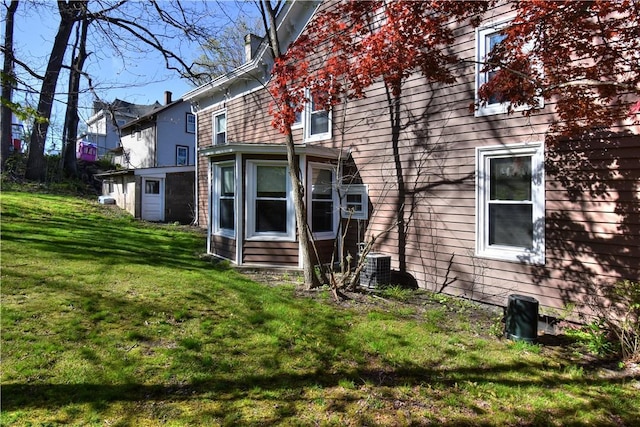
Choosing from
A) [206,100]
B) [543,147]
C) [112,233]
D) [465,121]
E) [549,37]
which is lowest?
[112,233]

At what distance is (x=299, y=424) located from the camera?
292 centimetres

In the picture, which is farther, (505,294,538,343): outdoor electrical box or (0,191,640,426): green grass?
(505,294,538,343): outdoor electrical box

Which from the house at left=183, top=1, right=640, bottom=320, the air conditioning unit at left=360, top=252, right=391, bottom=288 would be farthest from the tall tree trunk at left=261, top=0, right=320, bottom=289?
the air conditioning unit at left=360, top=252, right=391, bottom=288

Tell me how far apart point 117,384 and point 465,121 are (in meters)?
6.27

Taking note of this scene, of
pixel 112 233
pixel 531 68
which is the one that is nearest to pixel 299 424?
pixel 531 68

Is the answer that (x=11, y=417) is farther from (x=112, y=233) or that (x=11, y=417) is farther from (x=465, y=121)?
(x=112, y=233)

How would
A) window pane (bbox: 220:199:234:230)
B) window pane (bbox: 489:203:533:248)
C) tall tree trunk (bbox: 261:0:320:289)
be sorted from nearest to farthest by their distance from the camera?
1. window pane (bbox: 489:203:533:248)
2. tall tree trunk (bbox: 261:0:320:289)
3. window pane (bbox: 220:199:234:230)

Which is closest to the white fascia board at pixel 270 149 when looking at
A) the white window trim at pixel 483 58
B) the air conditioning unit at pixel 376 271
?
the air conditioning unit at pixel 376 271

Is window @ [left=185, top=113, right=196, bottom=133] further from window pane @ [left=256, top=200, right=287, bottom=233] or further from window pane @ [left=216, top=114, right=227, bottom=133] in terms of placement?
window pane @ [left=256, top=200, right=287, bottom=233]

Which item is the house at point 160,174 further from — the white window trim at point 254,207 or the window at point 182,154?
the white window trim at point 254,207

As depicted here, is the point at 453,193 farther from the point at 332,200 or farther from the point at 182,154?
the point at 182,154

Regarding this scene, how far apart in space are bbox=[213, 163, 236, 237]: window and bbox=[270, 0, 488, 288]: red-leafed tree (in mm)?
2890

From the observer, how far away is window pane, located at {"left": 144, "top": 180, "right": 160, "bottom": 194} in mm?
16828

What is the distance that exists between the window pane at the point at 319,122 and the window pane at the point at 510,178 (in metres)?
4.29
